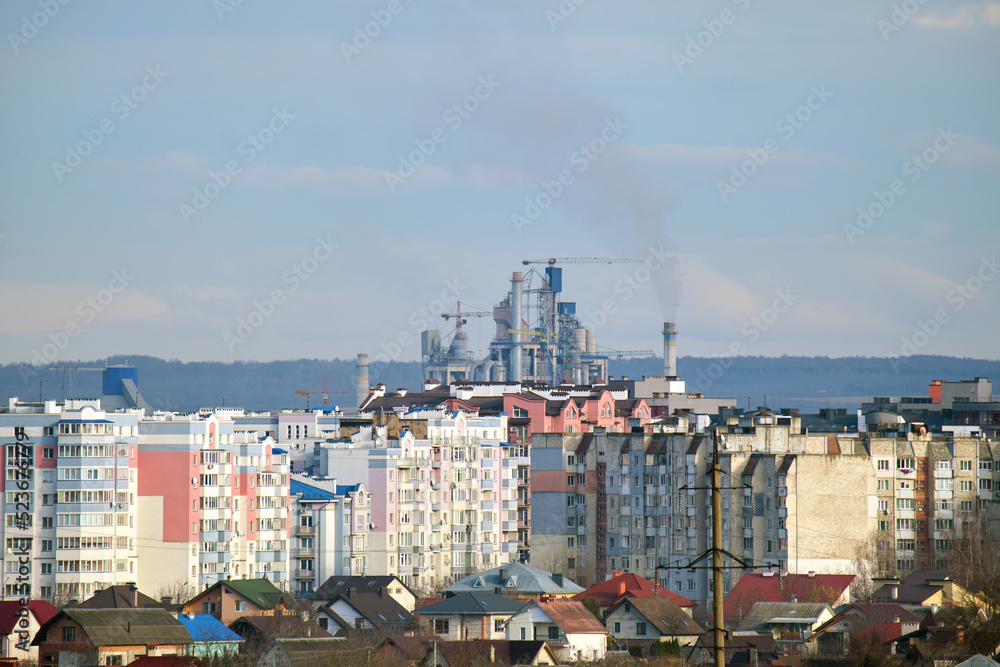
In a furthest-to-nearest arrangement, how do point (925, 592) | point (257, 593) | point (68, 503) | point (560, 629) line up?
point (68, 503), point (257, 593), point (925, 592), point (560, 629)

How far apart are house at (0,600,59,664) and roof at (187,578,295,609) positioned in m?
5.05

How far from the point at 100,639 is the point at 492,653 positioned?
9.28m

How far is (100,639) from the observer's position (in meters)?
44.4

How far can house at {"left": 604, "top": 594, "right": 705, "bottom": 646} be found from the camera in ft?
169

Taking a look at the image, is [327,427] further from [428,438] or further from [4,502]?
[4,502]

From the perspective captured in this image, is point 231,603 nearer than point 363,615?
No

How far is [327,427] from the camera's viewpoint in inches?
3371

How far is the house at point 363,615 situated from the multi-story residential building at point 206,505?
9.43 meters

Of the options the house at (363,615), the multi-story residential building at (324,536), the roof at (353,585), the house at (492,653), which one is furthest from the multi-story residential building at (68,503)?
the house at (492,653)

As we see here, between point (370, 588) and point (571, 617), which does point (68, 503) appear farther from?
point (571, 617)

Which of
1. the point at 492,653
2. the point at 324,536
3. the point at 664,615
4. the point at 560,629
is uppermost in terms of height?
the point at 324,536

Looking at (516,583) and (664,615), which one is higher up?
(516,583)

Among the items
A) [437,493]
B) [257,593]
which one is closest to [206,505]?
[257,593]

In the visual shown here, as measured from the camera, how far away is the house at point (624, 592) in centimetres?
5611
